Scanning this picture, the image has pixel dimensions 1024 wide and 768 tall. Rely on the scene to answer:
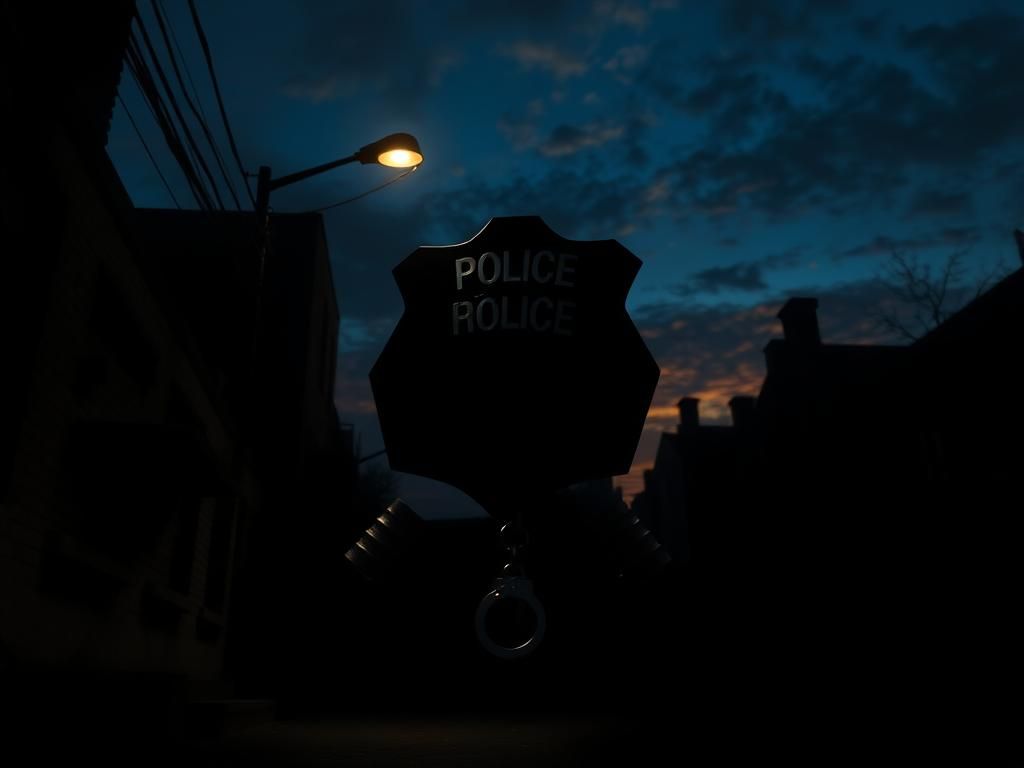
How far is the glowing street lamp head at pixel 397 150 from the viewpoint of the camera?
7332mm

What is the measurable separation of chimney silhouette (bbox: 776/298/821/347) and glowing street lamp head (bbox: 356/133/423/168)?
17.3 m

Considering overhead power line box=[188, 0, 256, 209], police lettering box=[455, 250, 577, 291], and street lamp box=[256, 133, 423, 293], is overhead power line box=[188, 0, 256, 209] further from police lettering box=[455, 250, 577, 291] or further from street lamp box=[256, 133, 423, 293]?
police lettering box=[455, 250, 577, 291]

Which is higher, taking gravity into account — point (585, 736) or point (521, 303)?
point (521, 303)

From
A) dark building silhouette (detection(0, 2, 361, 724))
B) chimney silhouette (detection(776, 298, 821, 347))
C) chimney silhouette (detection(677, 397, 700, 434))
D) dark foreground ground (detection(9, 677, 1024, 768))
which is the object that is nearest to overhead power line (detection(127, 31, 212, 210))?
dark building silhouette (detection(0, 2, 361, 724))

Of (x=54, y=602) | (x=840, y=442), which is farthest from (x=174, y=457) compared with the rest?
(x=840, y=442)

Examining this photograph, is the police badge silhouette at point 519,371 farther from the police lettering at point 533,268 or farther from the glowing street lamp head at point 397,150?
the glowing street lamp head at point 397,150

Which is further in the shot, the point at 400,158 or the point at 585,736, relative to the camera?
the point at 585,736

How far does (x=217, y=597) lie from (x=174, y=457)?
18.9 feet

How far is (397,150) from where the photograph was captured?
7.38 metres

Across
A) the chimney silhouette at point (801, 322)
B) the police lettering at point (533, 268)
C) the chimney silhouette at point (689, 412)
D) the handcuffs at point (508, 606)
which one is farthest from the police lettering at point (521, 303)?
the chimney silhouette at point (689, 412)

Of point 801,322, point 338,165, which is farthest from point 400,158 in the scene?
point 801,322

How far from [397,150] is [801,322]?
58.1 feet

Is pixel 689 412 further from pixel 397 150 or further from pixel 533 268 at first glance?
pixel 533 268

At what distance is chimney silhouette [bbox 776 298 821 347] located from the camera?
22.3 meters
